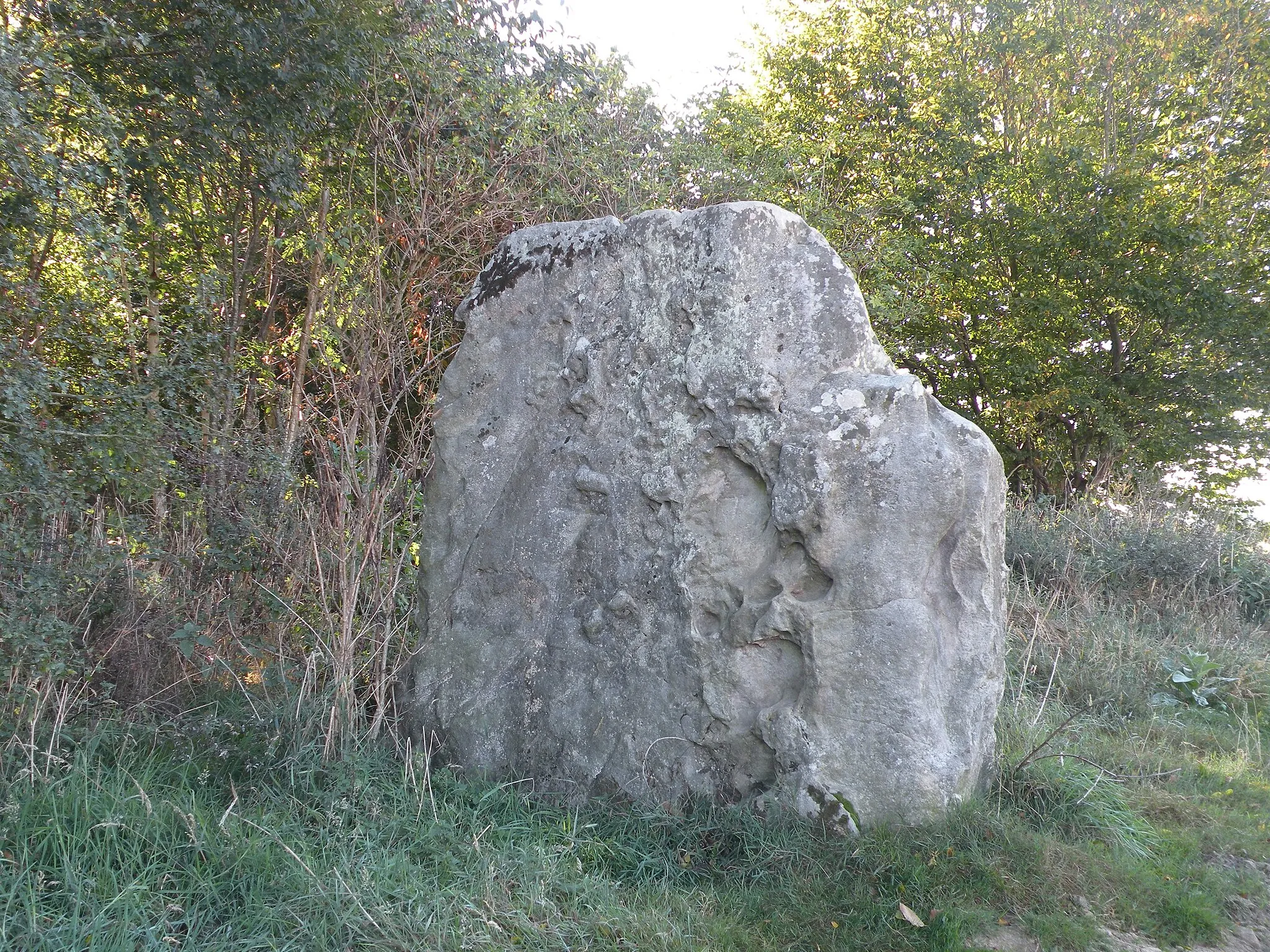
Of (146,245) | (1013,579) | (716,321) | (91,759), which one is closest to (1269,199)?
(1013,579)

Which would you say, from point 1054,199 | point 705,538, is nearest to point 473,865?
point 705,538

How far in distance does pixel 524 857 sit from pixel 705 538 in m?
1.44

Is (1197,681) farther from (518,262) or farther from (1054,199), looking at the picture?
(1054,199)

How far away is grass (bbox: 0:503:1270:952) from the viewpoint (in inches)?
116

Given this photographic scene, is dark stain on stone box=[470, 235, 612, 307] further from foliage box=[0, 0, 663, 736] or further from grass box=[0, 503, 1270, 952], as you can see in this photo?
grass box=[0, 503, 1270, 952]

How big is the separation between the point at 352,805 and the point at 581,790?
36.7 inches

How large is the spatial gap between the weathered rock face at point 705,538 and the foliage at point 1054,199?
5570 millimetres

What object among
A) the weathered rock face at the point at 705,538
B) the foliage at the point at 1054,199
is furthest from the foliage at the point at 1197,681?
the foliage at the point at 1054,199

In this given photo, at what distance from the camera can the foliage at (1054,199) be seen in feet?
34.1

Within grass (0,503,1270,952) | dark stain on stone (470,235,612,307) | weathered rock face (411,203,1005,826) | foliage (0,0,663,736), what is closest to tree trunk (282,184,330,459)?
foliage (0,0,663,736)

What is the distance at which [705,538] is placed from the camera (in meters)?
3.97

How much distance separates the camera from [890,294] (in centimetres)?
965

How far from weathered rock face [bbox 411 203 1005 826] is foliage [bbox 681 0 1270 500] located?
18.3ft

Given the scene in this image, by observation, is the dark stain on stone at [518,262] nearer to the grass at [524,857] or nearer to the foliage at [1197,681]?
the grass at [524,857]
